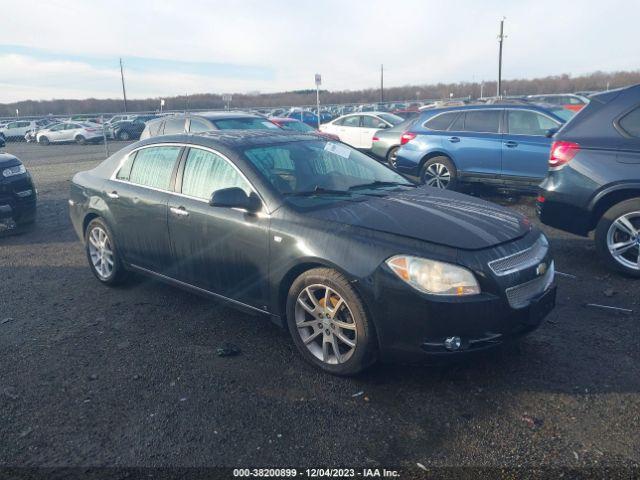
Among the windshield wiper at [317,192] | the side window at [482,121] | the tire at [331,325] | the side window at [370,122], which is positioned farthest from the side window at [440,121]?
the tire at [331,325]

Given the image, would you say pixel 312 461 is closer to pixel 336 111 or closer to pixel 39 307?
pixel 39 307

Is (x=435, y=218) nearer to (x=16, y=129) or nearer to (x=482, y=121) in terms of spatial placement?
(x=482, y=121)

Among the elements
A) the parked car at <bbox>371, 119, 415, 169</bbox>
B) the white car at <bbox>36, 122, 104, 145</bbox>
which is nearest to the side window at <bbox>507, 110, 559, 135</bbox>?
the parked car at <bbox>371, 119, 415, 169</bbox>

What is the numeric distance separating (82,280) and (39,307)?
80 centimetres

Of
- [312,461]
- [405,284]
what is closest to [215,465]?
[312,461]

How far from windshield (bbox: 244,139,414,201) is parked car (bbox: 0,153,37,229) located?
18.3 ft

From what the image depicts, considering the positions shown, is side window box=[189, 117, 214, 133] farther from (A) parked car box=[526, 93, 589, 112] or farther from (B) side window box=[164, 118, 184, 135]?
(A) parked car box=[526, 93, 589, 112]

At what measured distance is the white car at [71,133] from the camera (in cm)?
3253

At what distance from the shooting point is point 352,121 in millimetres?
16969

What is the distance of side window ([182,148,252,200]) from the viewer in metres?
4.24

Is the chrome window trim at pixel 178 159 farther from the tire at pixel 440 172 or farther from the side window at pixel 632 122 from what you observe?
the tire at pixel 440 172

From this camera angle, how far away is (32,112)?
6425 centimetres

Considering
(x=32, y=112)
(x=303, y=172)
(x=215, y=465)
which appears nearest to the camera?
(x=215, y=465)

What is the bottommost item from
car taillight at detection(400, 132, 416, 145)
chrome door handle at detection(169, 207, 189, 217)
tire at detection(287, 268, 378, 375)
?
tire at detection(287, 268, 378, 375)
